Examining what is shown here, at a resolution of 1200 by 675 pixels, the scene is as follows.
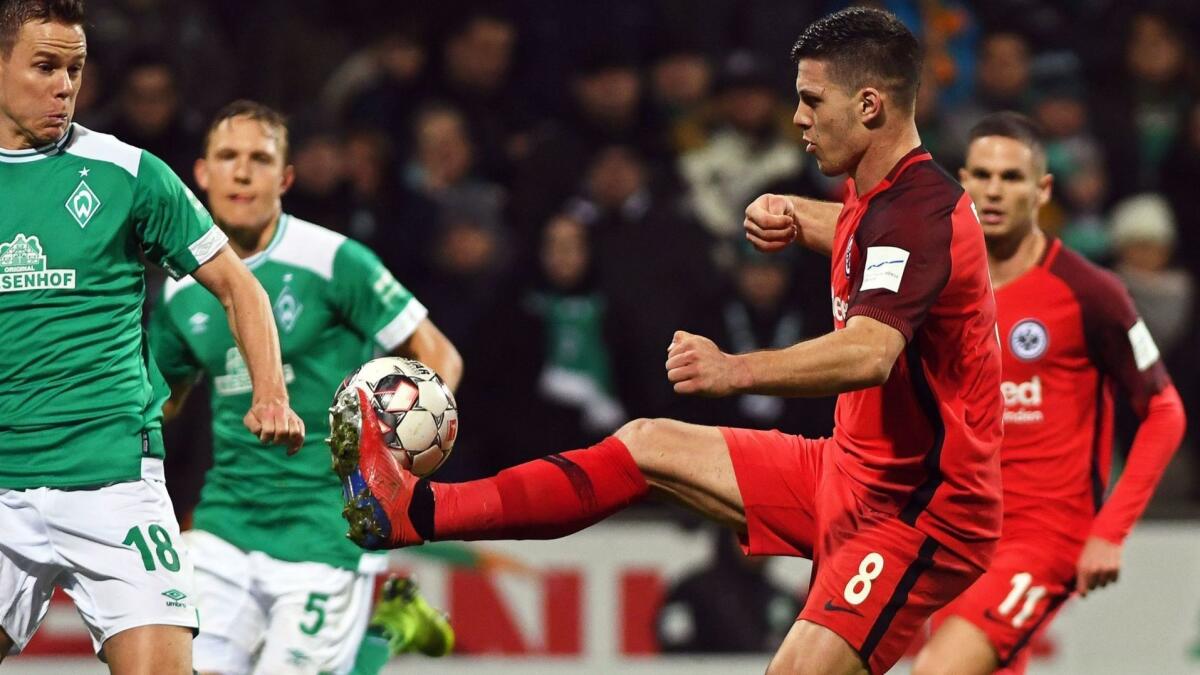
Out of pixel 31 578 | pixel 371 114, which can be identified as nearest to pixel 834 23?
pixel 31 578

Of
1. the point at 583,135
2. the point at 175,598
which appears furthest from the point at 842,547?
the point at 583,135

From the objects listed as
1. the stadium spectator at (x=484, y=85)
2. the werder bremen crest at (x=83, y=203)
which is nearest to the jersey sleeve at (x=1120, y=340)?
the werder bremen crest at (x=83, y=203)

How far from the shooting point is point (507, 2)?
11305 mm

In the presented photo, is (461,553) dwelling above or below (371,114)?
below

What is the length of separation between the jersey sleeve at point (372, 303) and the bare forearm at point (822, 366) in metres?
2.05

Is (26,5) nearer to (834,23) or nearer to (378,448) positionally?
(378,448)

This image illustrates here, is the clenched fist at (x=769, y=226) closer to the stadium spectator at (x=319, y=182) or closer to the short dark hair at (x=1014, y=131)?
the short dark hair at (x=1014, y=131)

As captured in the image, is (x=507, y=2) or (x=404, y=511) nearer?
(x=404, y=511)

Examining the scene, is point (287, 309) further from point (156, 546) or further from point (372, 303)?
point (156, 546)

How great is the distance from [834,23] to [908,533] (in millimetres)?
1441

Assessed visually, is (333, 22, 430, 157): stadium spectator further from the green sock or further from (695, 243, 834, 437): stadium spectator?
the green sock

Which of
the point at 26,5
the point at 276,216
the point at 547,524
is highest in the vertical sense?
the point at 26,5

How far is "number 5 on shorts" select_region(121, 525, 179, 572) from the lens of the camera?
505 centimetres

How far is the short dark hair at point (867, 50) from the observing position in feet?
16.2
